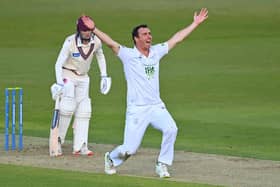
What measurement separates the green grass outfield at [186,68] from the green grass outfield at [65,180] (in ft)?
10.2

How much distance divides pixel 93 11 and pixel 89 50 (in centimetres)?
3451

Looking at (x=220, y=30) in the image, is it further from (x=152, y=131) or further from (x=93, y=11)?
(x=152, y=131)

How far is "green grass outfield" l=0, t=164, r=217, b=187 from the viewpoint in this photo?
43.0ft

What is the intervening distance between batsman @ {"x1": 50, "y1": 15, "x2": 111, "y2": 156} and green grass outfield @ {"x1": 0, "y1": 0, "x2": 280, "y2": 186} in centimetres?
160

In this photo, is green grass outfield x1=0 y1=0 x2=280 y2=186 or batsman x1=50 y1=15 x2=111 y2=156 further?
green grass outfield x1=0 y1=0 x2=280 y2=186

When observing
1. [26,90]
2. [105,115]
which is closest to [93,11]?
[26,90]

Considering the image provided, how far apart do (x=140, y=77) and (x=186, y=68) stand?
60.9 feet

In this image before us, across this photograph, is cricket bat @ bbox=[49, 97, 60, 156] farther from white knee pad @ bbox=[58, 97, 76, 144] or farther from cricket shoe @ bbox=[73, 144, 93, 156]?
cricket shoe @ bbox=[73, 144, 93, 156]

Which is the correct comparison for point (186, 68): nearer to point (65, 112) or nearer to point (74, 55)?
point (65, 112)

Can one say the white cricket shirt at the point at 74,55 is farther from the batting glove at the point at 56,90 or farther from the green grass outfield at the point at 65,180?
the green grass outfield at the point at 65,180

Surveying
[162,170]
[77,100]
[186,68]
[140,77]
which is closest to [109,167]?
[162,170]

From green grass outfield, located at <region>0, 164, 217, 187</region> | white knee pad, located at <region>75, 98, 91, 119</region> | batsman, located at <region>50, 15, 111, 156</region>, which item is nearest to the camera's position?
green grass outfield, located at <region>0, 164, 217, 187</region>

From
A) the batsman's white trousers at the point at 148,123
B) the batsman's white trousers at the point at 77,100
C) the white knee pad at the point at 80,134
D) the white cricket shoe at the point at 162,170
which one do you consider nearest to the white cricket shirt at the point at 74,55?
the batsman's white trousers at the point at 77,100

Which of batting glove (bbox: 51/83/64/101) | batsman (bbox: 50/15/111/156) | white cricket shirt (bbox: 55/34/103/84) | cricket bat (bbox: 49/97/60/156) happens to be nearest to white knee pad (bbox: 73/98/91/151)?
batsman (bbox: 50/15/111/156)
